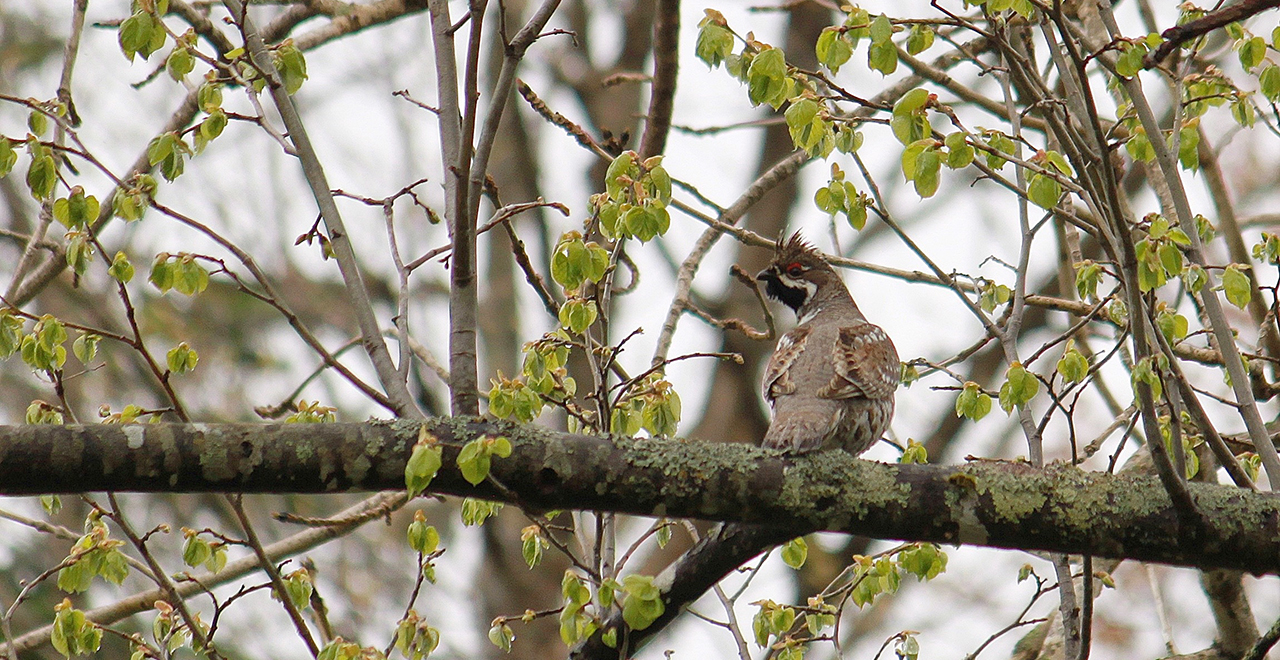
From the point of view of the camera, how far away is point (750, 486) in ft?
12.7

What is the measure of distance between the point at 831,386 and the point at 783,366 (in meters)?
0.43

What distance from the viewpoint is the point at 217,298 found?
1653 cm

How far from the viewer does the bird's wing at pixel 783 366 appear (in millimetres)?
6230

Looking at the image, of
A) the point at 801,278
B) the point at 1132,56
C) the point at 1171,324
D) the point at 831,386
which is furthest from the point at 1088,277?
the point at 801,278

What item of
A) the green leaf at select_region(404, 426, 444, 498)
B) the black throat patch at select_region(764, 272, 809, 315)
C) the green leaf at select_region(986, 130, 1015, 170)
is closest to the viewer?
the green leaf at select_region(404, 426, 444, 498)

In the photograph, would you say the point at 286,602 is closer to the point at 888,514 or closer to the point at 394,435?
the point at 394,435

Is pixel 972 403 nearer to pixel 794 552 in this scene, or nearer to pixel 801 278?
pixel 794 552

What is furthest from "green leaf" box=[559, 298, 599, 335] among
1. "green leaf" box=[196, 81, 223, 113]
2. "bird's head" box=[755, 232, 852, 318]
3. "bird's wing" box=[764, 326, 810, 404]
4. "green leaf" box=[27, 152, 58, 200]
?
"bird's head" box=[755, 232, 852, 318]

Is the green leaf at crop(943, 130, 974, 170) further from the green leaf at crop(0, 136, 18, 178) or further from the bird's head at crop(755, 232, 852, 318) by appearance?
the bird's head at crop(755, 232, 852, 318)

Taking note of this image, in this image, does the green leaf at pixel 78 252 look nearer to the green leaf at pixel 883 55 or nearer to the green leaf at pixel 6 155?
the green leaf at pixel 6 155

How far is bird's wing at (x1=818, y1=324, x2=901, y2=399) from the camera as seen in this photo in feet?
19.9

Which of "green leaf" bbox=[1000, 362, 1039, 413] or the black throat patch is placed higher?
the black throat patch

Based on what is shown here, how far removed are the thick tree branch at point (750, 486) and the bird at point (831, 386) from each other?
1.40m

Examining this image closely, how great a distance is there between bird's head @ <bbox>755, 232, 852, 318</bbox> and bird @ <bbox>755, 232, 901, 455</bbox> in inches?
25.1
